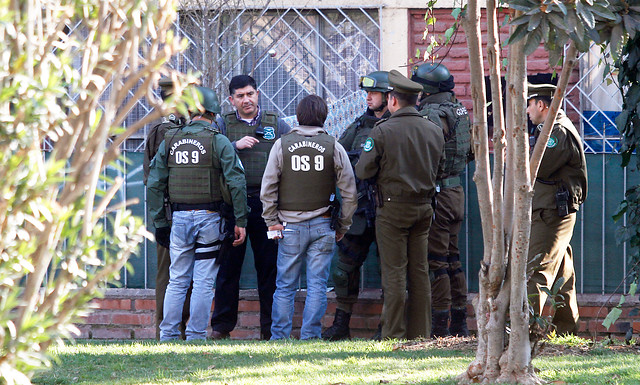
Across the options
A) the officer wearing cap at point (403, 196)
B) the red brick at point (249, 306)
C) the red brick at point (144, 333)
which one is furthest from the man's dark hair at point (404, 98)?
the red brick at point (144, 333)

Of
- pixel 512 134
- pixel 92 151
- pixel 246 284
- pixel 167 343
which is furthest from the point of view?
pixel 246 284

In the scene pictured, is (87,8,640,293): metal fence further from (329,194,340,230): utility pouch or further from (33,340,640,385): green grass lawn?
(33,340,640,385): green grass lawn

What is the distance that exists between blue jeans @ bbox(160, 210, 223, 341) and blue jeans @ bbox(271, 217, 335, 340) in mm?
511

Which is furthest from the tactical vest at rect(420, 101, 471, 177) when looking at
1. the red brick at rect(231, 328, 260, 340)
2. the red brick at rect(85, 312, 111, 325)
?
the red brick at rect(85, 312, 111, 325)

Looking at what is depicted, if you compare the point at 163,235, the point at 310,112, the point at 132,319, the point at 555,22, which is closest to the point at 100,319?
the point at 132,319

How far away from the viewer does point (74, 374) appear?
493cm

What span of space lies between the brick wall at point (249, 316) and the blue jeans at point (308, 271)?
56cm

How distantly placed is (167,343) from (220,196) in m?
1.15

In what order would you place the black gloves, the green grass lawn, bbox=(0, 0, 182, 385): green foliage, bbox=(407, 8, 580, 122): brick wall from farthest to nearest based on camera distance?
bbox=(407, 8, 580, 122): brick wall, the black gloves, the green grass lawn, bbox=(0, 0, 182, 385): green foliage

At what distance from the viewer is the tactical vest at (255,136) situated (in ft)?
22.9

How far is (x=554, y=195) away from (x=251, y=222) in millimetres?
2355

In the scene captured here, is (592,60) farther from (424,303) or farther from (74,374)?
(74,374)

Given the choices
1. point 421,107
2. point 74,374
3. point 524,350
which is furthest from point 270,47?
point 524,350

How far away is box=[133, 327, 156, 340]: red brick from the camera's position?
745 centimetres
